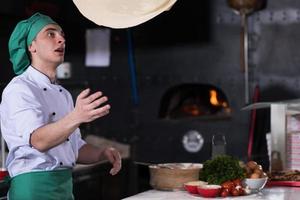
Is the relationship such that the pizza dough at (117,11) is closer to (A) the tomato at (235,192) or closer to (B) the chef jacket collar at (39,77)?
(B) the chef jacket collar at (39,77)

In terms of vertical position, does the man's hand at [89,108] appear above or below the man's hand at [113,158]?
above

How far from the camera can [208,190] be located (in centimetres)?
347

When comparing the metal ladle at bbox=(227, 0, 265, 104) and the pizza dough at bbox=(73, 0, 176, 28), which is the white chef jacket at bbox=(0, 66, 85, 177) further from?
the metal ladle at bbox=(227, 0, 265, 104)

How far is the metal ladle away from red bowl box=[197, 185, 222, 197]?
297cm

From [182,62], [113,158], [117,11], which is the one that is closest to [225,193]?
[113,158]

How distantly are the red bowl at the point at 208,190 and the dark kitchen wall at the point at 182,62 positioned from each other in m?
2.52

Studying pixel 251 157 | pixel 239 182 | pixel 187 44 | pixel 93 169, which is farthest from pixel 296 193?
pixel 187 44

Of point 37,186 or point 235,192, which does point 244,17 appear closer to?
point 235,192

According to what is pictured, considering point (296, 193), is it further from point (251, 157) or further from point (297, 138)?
point (251, 157)

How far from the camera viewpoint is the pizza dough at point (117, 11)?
2.77 metres

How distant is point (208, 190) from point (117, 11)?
1179 mm

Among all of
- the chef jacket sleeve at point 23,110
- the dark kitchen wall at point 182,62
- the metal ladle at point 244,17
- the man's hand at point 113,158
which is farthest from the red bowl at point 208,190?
the metal ladle at point 244,17

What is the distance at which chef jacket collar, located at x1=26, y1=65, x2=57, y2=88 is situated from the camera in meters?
3.19

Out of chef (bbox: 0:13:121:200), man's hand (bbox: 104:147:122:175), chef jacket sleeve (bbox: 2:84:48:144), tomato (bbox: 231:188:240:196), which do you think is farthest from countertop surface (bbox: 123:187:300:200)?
chef jacket sleeve (bbox: 2:84:48:144)
